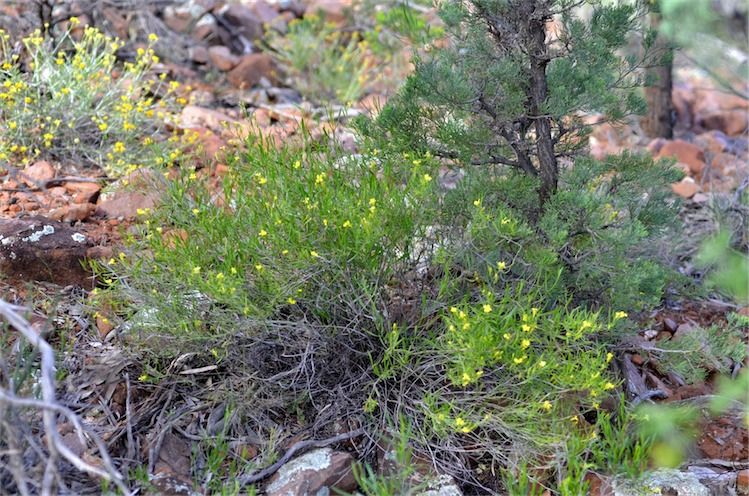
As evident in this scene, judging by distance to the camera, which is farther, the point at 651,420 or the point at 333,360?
the point at 333,360

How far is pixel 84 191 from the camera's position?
455cm

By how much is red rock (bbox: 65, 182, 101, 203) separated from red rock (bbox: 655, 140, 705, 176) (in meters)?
3.67

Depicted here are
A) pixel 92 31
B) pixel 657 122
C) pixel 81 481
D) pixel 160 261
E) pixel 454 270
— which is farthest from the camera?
pixel 657 122

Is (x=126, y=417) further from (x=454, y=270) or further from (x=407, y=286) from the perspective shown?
(x=454, y=270)

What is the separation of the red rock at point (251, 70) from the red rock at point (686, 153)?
3001 mm

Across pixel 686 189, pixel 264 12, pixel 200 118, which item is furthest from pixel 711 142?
pixel 264 12

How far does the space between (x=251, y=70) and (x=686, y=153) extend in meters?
3.27

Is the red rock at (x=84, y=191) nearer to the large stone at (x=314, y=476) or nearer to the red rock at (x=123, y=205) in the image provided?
the red rock at (x=123, y=205)

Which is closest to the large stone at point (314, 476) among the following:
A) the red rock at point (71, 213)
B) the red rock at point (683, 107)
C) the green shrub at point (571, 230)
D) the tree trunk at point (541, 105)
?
the green shrub at point (571, 230)

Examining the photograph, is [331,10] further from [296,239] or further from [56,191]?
[296,239]

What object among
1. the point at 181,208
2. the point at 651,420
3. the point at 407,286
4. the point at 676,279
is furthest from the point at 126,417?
the point at 676,279

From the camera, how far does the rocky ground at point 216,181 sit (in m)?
3.27

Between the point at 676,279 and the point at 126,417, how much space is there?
2558 mm

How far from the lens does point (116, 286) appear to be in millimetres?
3455
